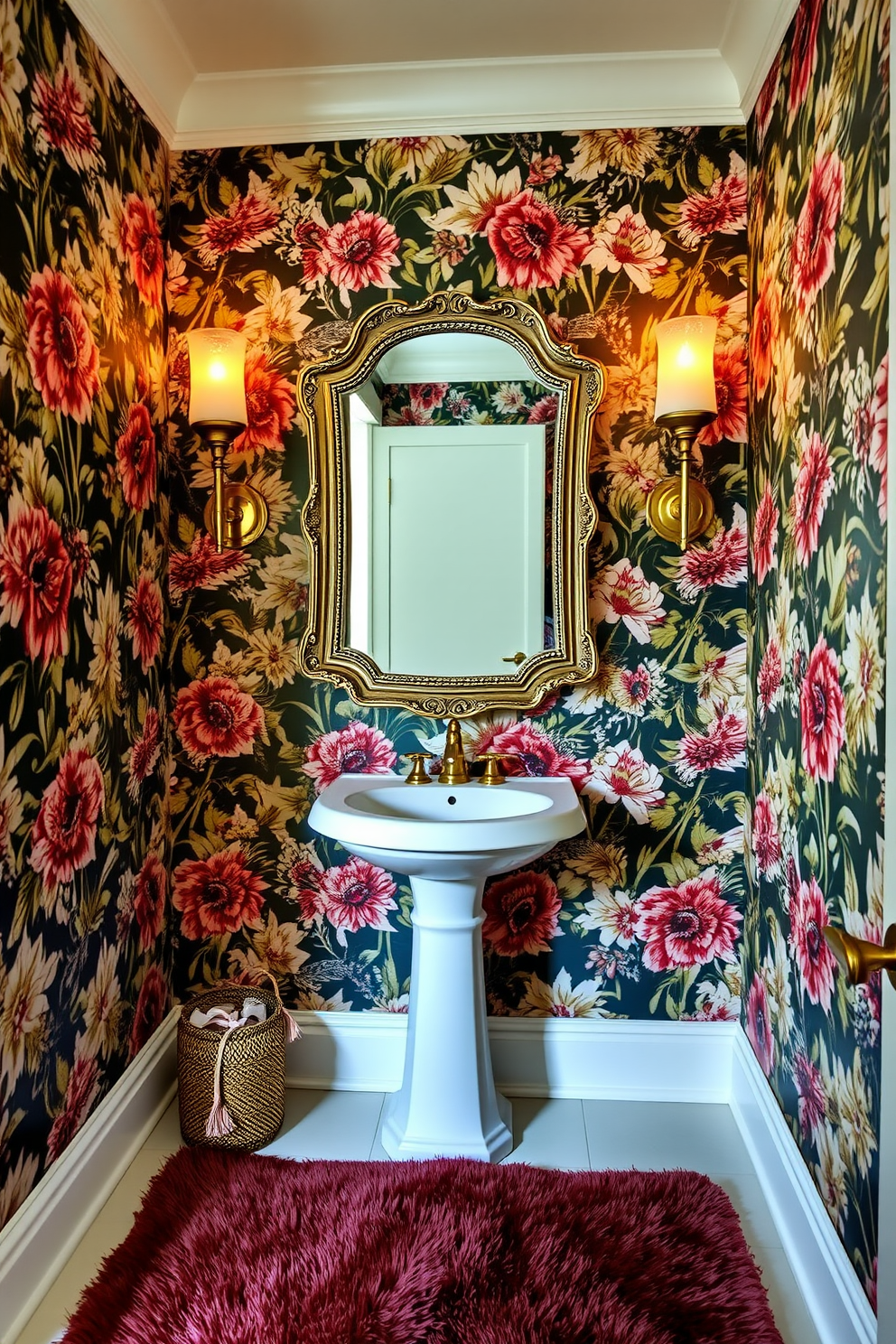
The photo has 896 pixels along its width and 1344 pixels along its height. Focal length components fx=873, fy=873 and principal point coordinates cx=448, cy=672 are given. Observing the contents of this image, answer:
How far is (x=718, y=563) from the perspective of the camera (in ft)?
6.70

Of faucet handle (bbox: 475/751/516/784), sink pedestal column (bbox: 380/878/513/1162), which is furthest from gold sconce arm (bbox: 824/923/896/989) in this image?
faucet handle (bbox: 475/751/516/784)

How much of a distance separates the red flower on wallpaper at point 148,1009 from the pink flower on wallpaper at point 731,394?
1809 millimetres

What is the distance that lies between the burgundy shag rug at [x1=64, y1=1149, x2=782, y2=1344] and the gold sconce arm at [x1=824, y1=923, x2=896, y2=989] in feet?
3.01

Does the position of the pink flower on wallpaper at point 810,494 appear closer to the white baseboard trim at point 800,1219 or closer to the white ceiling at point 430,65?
the white ceiling at point 430,65

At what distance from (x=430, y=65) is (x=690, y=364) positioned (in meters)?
0.93

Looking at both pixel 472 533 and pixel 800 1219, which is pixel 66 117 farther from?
pixel 800 1219

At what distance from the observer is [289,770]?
2141 mm

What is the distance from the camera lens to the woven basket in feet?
6.13

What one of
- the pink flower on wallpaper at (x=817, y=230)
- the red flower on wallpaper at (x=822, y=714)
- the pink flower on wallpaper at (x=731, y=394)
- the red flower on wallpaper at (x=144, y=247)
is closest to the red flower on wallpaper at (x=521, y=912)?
the red flower on wallpaper at (x=822, y=714)

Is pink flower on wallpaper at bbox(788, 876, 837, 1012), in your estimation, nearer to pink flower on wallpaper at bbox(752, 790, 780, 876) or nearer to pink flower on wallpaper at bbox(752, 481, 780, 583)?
pink flower on wallpaper at bbox(752, 790, 780, 876)

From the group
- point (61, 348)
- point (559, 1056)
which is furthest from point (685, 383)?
point (559, 1056)

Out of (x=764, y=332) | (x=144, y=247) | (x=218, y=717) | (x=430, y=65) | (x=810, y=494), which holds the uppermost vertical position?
(x=430, y=65)

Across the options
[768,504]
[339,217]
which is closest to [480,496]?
[768,504]

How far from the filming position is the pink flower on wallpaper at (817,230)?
1407 millimetres
